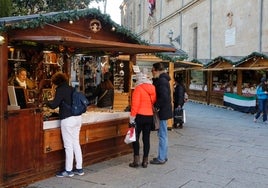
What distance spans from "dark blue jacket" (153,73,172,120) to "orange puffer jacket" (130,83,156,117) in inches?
6.5

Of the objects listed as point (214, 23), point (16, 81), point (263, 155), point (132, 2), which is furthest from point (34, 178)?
point (132, 2)

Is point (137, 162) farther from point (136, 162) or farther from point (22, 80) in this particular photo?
point (22, 80)

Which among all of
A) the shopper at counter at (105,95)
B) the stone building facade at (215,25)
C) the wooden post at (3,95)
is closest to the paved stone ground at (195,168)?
the wooden post at (3,95)

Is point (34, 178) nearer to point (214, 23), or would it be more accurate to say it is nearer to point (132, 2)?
point (214, 23)

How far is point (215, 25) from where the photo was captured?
27031 mm

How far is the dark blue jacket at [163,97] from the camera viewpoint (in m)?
7.40

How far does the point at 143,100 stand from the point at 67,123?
1408mm

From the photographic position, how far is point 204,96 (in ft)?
83.0

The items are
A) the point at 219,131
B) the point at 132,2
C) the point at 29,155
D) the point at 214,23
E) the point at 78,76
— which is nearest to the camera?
the point at 29,155

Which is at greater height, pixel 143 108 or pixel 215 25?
pixel 215 25

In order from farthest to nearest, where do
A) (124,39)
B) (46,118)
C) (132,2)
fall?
1. (132,2)
2. (124,39)
3. (46,118)

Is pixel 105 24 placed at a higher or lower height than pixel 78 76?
higher

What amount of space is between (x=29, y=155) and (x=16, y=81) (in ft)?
8.07

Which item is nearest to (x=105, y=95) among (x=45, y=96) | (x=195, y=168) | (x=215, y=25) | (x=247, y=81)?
(x=45, y=96)
